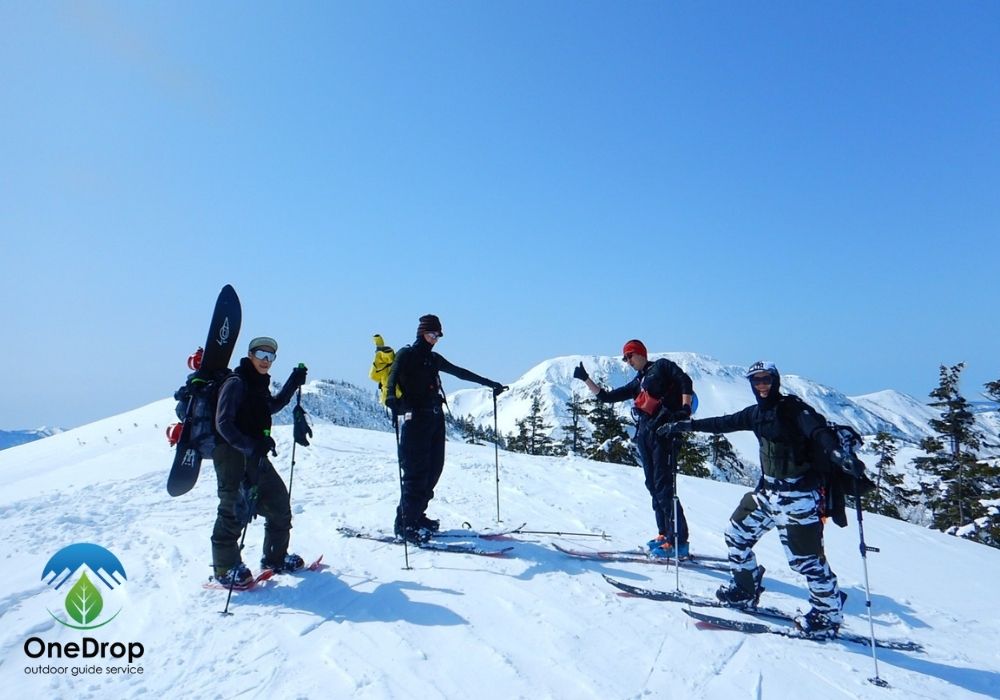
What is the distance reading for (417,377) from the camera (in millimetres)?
7383

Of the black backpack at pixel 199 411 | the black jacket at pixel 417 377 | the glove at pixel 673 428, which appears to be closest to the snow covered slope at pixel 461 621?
the black backpack at pixel 199 411

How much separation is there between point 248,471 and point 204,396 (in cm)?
95

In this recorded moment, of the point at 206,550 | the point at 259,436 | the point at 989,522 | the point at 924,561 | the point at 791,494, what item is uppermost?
the point at 259,436

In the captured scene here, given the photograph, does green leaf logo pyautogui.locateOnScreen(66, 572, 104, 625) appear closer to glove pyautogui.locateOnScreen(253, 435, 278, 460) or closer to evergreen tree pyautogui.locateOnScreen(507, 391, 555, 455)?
glove pyautogui.locateOnScreen(253, 435, 278, 460)

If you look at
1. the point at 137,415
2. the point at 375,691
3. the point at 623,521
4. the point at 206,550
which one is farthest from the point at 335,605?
the point at 137,415

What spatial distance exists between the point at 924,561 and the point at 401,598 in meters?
8.67

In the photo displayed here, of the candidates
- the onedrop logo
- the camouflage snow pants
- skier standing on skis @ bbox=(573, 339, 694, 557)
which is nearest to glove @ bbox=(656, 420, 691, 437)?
skier standing on skis @ bbox=(573, 339, 694, 557)

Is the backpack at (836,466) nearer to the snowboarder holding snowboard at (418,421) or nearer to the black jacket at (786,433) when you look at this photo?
the black jacket at (786,433)

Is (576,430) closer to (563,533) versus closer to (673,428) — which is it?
(563,533)

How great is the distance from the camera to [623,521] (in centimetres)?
938

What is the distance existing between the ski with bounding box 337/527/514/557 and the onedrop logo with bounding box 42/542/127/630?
9.12 ft

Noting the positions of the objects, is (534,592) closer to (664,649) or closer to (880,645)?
(664,649)

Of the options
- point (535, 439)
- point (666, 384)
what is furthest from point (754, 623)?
point (535, 439)

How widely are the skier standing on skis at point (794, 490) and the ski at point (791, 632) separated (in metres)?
0.09
